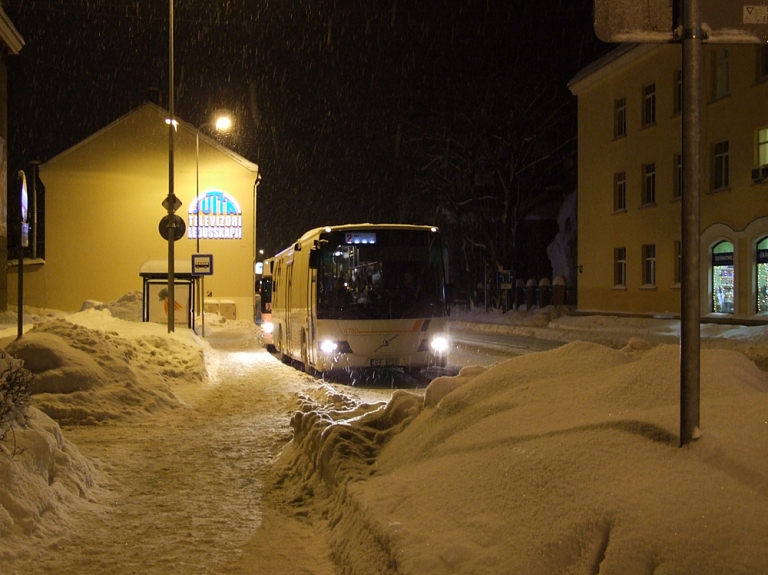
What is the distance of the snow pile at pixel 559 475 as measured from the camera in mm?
3834

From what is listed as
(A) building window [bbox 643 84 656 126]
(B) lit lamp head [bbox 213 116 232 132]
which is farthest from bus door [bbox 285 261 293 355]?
(A) building window [bbox 643 84 656 126]

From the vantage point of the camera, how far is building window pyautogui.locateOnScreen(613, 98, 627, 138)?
37.0 meters

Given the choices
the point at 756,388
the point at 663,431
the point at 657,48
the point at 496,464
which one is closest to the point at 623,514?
the point at 663,431

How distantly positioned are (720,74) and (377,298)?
19.7 meters

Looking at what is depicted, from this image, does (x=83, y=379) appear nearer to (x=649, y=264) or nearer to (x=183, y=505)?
(x=183, y=505)

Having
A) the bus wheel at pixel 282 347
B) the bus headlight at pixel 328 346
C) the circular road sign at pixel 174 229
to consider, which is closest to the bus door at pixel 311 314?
the bus headlight at pixel 328 346

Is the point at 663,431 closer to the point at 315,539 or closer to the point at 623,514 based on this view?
the point at 623,514

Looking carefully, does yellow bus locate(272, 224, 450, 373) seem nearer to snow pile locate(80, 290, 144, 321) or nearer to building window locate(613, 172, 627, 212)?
snow pile locate(80, 290, 144, 321)

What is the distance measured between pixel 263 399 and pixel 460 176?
3656cm

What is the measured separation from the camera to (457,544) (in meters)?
4.41

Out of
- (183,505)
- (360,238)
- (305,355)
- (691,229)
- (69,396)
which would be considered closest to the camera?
(691,229)

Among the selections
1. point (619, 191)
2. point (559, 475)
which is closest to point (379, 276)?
point (559, 475)

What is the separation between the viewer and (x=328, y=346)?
53.3 ft

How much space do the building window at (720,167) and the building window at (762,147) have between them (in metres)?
1.61
